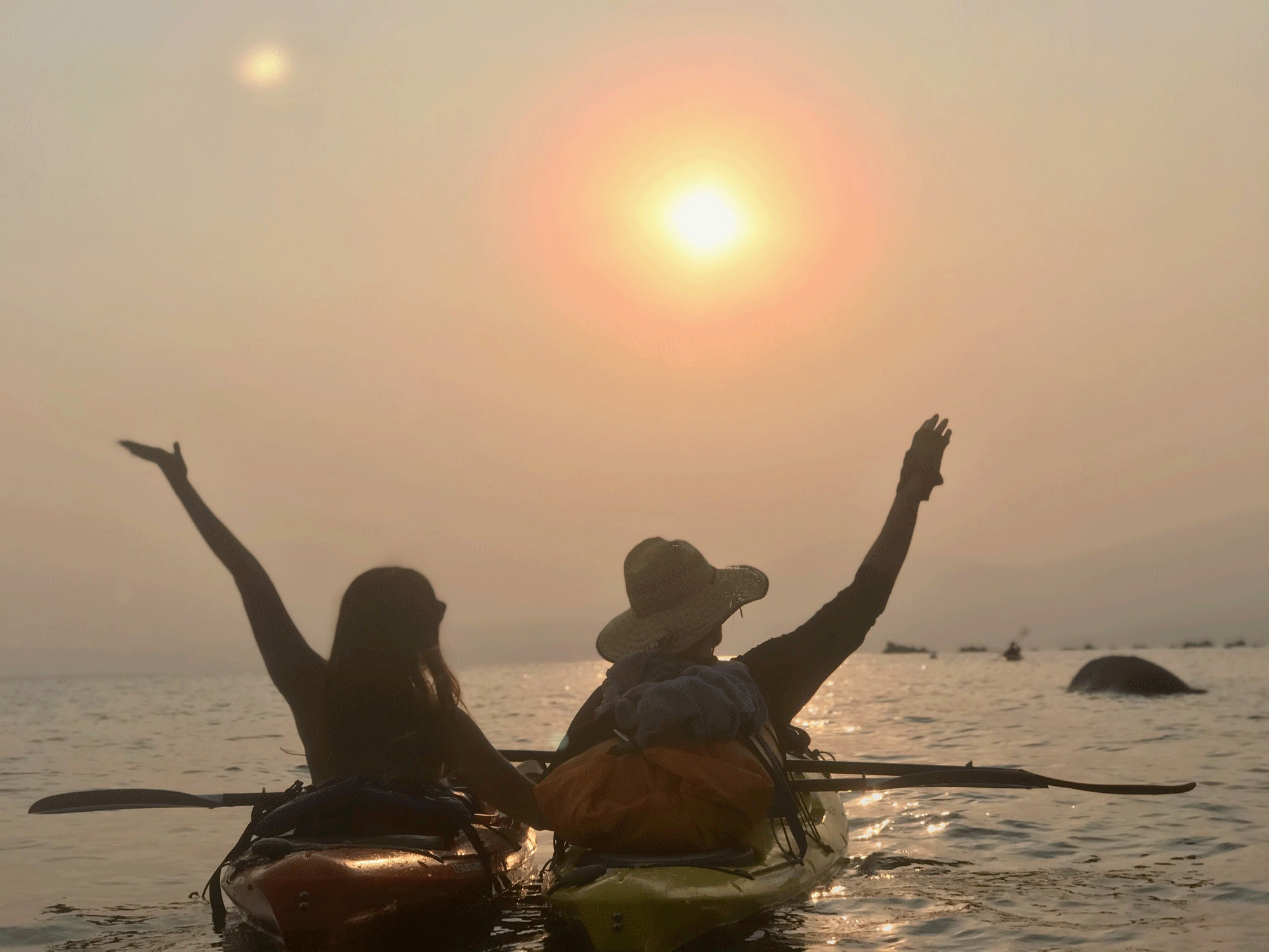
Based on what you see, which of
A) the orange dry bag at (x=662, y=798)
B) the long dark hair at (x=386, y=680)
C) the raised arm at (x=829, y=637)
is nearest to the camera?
the orange dry bag at (x=662, y=798)

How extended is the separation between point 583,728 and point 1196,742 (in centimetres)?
1286

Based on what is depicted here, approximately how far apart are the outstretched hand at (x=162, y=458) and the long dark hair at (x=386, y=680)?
93.9 inches

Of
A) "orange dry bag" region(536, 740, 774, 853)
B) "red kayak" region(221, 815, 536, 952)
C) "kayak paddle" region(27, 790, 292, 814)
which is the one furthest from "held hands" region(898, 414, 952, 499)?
"kayak paddle" region(27, 790, 292, 814)

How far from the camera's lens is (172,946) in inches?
241

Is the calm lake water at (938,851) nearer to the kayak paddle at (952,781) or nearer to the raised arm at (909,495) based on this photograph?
the kayak paddle at (952,781)

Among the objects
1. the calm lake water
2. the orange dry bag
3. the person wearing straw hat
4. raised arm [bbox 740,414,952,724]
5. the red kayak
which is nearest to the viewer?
the red kayak

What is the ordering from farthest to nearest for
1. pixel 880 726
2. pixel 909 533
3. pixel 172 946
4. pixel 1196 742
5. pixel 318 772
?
pixel 880 726 → pixel 1196 742 → pixel 909 533 → pixel 318 772 → pixel 172 946

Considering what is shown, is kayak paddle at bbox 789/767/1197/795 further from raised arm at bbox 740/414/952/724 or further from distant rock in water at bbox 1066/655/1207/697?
distant rock in water at bbox 1066/655/1207/697

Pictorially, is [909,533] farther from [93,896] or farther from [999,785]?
[93,896]

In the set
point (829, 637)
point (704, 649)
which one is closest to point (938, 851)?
point (829, 637)

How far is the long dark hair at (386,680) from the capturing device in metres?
5.61

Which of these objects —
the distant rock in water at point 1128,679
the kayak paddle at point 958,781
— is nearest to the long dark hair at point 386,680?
the kayak paddle at point 958,781

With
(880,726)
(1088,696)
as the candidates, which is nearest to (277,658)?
(880,726)

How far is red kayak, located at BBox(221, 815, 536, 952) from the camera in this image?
5039 mm
